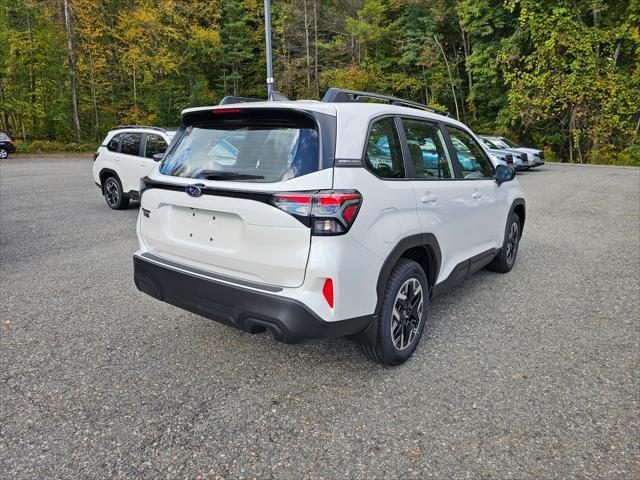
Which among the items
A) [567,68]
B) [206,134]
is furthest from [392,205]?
[567,68]

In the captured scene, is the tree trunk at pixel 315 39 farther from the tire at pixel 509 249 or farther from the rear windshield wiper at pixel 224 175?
the rear windshield wiper at pixel 224 175

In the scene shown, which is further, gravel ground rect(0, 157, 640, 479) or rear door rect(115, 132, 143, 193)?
rear door rect(115, 132, 143, 193)

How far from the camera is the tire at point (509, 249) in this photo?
5.12m

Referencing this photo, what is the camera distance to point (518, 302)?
448 centimetres

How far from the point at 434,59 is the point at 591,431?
32893 millimetres

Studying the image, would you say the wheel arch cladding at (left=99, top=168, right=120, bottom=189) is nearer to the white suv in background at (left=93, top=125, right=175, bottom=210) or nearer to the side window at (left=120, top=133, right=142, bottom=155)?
the white suv in background at (left=93, top=125, right=175, bottom=210)

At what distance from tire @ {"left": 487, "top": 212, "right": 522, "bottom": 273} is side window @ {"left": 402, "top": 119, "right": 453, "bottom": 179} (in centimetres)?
176

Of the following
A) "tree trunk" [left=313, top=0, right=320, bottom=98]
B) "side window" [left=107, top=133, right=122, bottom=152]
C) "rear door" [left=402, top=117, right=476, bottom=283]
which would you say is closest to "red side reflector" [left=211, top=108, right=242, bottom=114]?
"rear door" [left=402, top=117, right=476, bottom=283]

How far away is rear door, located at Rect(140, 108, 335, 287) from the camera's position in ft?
8.24

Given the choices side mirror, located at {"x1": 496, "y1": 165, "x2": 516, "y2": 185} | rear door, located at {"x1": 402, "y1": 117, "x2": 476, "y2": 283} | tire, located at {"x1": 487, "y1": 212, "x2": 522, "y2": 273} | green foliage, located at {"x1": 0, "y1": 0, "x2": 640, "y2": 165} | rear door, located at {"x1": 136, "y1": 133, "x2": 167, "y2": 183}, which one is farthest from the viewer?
green foliage, located at {"x1": 0, "y1": 0, "x2": 640, "y2": 165}

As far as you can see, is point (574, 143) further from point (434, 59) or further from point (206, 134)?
point (206, 134)

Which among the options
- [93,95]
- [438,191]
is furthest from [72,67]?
[438,191]

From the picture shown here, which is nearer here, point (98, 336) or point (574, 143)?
point (98, 336)

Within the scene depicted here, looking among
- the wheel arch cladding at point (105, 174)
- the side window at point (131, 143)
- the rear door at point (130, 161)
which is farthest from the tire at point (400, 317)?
the wheel arch cladding at point (105, 174)
